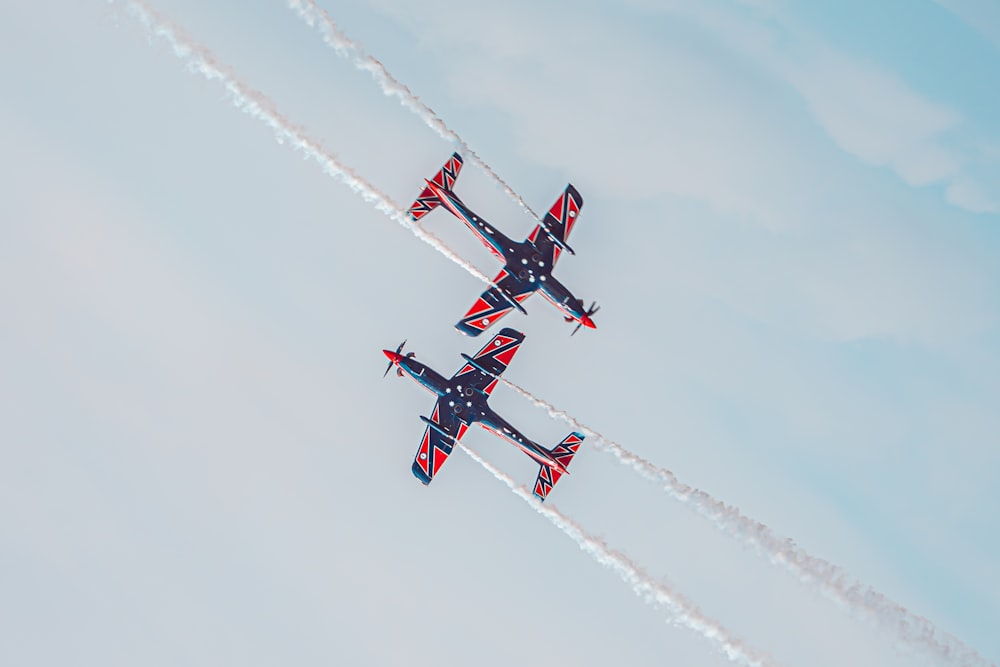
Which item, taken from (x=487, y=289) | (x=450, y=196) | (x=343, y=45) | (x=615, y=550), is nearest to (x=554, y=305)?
(x=487, y=289)

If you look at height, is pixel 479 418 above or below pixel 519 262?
below

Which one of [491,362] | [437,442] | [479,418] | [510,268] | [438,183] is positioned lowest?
[437,442]

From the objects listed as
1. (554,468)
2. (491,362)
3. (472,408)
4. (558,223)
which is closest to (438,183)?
(558,223)

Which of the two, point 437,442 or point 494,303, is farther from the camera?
point 437,442

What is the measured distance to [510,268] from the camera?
6238 centimetres

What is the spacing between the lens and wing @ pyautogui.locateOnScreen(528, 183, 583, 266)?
206 feet

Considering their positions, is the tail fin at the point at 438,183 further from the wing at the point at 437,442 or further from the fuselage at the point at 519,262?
the wing at the point at 437,442

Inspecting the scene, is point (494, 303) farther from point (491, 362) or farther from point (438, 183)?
point (438, 183)

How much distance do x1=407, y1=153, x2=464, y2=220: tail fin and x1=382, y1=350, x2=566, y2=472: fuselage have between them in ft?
32.0

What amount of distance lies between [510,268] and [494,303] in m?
2.61

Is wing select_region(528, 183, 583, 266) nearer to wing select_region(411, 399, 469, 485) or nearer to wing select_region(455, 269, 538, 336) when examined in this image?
wing select_region(455, 269, 538, 336)

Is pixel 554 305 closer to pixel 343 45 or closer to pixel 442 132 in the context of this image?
pixel 442 132

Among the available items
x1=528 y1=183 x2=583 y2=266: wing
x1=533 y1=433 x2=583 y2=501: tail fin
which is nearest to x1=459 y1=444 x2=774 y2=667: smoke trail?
x1=533 y1=433 x2=583 y2=501: tail fin

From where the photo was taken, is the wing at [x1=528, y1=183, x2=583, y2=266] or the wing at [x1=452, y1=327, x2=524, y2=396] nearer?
the wing at [x1=452, y1=327, x2=524, y2=396]
